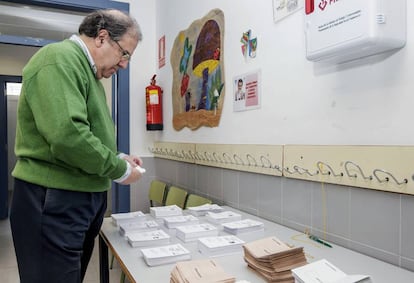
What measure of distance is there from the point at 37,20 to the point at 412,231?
3.62 meters

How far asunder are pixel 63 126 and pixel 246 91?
1.13m

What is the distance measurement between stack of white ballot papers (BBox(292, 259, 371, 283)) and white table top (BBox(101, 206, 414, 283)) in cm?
15

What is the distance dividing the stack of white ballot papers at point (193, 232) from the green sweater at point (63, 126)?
1.22 ft

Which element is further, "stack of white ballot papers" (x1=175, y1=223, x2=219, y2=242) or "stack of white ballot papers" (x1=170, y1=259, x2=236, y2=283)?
"stack of white ballot papers" (x1=175, y1=223, x2=219, y2=242)

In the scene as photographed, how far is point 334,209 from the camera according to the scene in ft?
4.60

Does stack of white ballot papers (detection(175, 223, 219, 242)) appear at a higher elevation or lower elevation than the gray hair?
lower

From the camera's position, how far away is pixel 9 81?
520 cm

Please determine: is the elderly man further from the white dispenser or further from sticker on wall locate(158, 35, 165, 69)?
sticker on wall locate(158, 35, 165, 69)

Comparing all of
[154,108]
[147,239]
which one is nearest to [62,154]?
[147,239]

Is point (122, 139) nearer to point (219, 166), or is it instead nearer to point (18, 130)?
point (219, 166)

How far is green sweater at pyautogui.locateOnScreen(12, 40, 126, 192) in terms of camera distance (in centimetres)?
114

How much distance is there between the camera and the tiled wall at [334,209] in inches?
45.5

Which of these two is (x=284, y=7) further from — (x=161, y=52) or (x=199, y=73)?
(x=161, y=52)

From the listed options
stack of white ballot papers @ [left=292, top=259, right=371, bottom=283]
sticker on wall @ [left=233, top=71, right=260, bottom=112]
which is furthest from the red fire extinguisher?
stack of white ballot papers @ [left=292, top=259, right=371, bottom=283]
